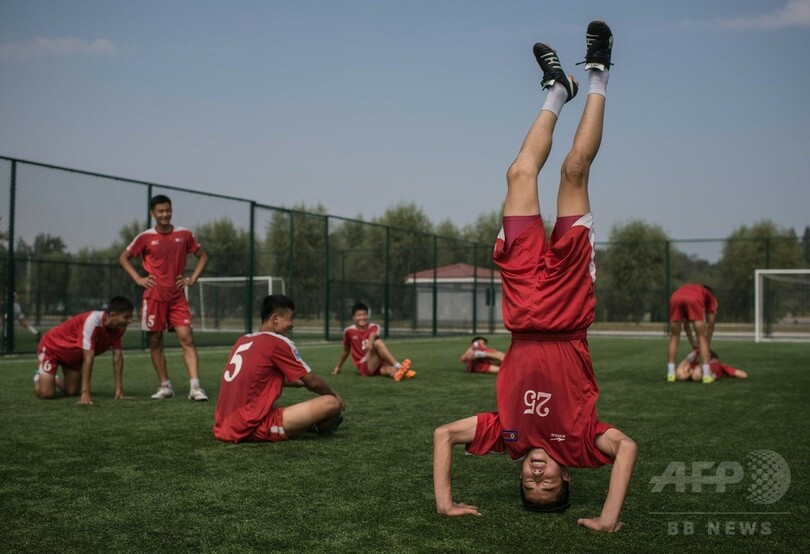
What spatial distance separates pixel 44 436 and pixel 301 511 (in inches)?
127

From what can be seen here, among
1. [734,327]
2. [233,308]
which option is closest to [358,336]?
[233,308]

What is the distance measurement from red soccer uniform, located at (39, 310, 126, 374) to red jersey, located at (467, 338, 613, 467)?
5558 millimetres

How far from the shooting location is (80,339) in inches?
344

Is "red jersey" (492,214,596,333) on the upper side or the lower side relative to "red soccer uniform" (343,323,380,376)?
upper

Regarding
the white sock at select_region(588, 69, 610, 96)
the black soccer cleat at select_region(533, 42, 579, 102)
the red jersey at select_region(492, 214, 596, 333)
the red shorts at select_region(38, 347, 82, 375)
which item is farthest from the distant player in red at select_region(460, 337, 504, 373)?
the red jersey at select_region(492, 214, 596, 333)

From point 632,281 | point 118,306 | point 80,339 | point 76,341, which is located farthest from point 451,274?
point 118,306

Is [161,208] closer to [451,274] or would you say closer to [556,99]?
[556,99]

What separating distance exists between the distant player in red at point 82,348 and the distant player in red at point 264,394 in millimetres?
2665

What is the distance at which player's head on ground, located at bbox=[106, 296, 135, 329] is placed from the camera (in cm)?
830

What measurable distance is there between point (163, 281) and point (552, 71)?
19.3 feet

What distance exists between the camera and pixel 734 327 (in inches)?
1151

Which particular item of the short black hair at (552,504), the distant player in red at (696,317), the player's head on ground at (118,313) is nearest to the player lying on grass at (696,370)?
the distant player in red at (696,317)

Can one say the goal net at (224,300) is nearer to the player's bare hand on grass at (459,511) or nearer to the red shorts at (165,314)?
the red shorts at (165,314)

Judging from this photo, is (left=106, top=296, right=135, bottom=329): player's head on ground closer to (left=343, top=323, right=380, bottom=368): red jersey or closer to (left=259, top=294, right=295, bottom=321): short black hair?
(left=259, top=294, right=295, bottom=321): short black hair
